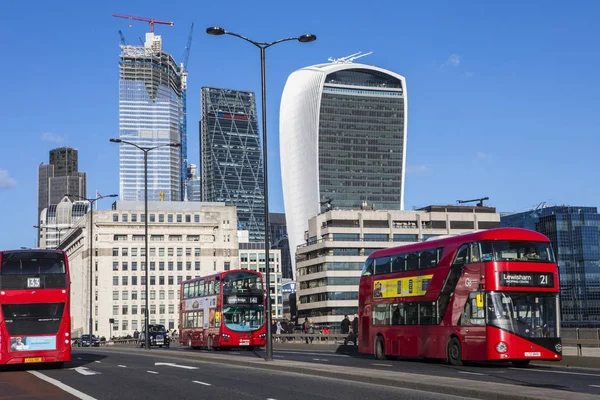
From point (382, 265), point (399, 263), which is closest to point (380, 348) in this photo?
point (382, 265)

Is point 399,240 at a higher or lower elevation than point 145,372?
higher

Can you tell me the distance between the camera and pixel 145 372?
30875mm

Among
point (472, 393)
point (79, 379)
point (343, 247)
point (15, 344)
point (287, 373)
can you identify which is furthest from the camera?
point (343, 247)

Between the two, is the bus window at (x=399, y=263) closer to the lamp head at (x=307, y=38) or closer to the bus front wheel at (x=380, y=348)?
the bus front wheel at (x=380, y=348)

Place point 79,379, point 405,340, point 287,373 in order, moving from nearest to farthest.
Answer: point 79,379
point 287,373
point 405,340

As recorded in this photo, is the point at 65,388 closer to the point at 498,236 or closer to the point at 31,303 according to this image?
the point at 31,303

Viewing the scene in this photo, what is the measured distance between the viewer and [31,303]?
33.3 meters

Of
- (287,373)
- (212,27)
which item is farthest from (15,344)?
(212,27)

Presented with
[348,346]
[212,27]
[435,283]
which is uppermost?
[212,27]

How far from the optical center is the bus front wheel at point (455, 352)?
3272cm

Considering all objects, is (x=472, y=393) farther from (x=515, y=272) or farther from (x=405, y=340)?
(x=405, y=340)

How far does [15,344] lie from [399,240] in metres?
154

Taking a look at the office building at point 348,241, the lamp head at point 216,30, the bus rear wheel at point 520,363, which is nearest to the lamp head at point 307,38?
the lamp head at point 216,30

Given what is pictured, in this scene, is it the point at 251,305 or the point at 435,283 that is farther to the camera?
the point at 251,305
